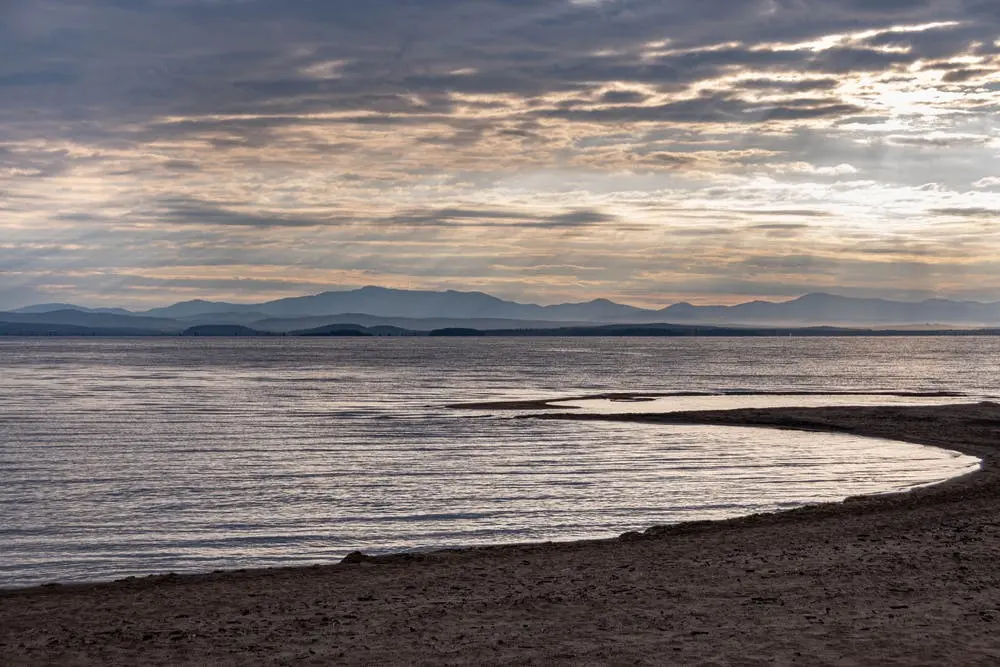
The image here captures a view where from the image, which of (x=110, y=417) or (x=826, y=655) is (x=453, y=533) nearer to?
(x=826, y=655)

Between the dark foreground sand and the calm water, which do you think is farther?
the calm water

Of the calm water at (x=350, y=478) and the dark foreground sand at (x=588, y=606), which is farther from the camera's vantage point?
the calm water at (x=350, y=478)

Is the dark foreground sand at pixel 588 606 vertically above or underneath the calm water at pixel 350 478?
above

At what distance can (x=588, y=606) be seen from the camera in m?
15.0

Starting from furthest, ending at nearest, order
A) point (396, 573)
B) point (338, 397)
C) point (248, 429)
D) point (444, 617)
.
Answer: point (338, 397), point (248, 429), point (396, 573), point (444, 617)

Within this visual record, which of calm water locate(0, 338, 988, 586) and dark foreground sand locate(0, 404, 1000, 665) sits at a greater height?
dark foreground sand locate(0, 404, 1000, 665)

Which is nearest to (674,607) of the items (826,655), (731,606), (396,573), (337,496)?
(731,606)

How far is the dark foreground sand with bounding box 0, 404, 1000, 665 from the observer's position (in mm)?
12562

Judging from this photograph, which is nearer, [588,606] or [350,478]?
[588,606]

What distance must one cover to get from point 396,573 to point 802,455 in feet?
80.9

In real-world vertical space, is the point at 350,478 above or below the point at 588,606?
below

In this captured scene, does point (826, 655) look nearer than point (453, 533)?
Yes

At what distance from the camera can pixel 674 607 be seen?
582 inches

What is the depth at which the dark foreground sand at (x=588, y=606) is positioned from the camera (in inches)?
495
